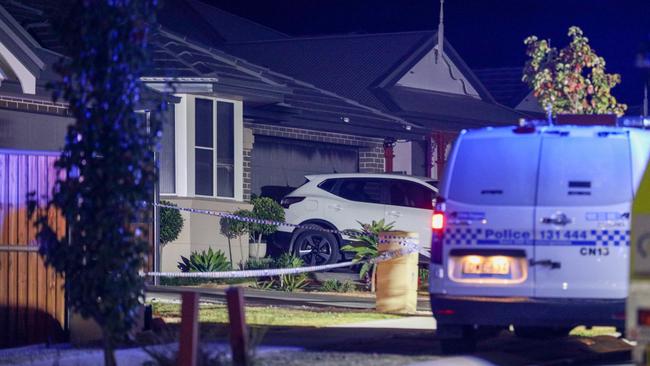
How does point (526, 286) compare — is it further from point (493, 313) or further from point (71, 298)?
point (71, 298)

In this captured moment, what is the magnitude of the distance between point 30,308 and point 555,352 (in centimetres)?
484

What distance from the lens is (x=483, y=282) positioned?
33.9 ft

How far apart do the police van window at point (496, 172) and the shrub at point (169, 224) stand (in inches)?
413

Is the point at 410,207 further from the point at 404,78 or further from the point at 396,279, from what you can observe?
the point at 404,78

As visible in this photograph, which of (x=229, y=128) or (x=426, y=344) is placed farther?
(x=229, y=128)

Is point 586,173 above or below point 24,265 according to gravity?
above

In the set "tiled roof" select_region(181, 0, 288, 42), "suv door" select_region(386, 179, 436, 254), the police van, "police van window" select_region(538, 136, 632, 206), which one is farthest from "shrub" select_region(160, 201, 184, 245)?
"tiled roof" select_region(181, 0, 288, 42)

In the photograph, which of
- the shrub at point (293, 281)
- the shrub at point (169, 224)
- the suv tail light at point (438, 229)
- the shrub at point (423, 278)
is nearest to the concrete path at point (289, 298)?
the shrub at point (293, 281)

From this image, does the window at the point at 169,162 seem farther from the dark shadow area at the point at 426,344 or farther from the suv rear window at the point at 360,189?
the dark shadow area at the point at 426,344

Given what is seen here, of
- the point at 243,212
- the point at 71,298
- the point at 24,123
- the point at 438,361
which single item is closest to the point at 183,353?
the point at 71,298

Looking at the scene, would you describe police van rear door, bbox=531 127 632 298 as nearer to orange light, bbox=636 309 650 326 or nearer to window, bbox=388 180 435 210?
orange light, bbox=636 309 650 326

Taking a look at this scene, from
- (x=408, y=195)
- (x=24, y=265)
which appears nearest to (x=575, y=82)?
(x=408, y=195)

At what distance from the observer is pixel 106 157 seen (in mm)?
8852

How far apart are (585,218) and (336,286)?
975 centimetres
